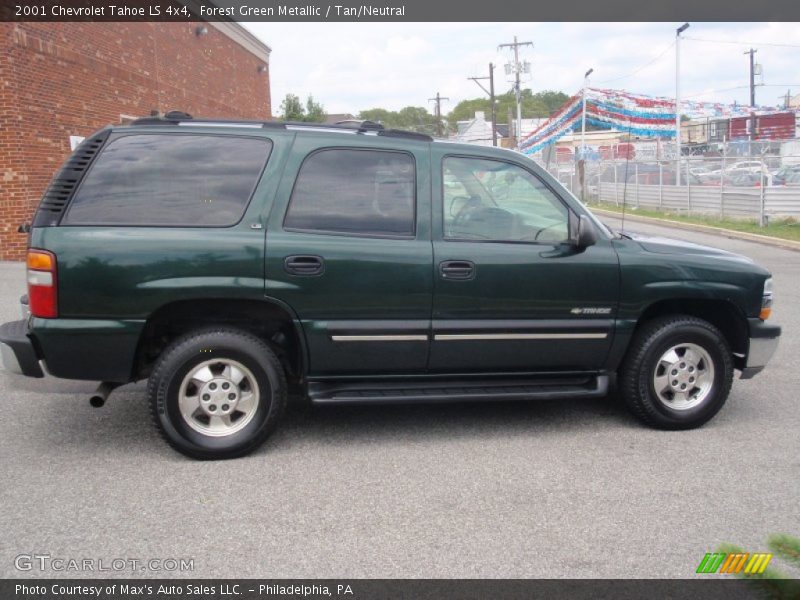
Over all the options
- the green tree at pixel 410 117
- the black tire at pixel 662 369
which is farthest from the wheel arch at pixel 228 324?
the green tree at pixel 410 117

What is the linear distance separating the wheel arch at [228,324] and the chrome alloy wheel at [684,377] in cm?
234

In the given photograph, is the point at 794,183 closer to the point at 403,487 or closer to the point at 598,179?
the point at 598,179

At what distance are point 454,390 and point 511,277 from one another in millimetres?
790

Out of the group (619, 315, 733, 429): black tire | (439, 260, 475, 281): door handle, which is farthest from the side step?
(439, 260, 475, 281): door handle

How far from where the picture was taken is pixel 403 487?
400cm

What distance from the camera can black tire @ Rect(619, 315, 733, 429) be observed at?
478cm

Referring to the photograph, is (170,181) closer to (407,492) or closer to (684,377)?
(407,492)

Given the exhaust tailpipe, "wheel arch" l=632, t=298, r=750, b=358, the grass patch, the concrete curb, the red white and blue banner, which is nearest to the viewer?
the exhaust tailpipe

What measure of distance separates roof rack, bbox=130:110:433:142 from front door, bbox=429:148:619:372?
11.9 inches

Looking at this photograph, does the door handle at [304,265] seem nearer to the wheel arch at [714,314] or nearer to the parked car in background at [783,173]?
the wheel arch at [714,314]

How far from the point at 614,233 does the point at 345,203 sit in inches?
72.8

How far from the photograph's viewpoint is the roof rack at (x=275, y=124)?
14.7ft

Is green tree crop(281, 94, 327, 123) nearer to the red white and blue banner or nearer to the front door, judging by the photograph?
the red white and blue banner

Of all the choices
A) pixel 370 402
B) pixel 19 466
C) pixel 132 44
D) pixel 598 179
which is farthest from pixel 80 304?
pixel 598 179
